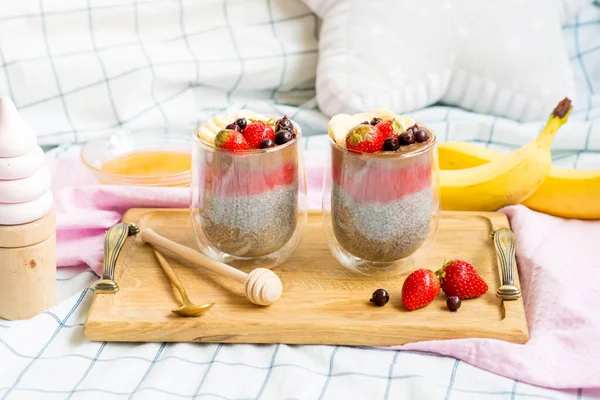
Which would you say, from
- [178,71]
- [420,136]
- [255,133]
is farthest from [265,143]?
[178,71]

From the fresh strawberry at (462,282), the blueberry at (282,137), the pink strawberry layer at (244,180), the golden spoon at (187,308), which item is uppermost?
the blueberry at (282,137)

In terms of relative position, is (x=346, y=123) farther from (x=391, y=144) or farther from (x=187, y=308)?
(x=187, y=308)

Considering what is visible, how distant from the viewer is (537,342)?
1138mm

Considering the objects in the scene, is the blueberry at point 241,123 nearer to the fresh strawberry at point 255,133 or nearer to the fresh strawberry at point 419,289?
the fresh strawberry at point 255,133

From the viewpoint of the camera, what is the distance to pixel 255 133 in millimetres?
1226

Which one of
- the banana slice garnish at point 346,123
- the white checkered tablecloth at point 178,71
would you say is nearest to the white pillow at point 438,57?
the white checkered tablecloth at point 178,71

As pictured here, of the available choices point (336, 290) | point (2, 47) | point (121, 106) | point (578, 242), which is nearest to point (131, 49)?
point (121, 106)

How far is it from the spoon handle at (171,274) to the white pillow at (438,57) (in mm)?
721

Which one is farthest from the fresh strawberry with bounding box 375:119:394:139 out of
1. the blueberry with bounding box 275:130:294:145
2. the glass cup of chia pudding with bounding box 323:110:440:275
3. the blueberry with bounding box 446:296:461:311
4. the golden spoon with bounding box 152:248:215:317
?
the golden spoon with bounding box 152:248:215:317

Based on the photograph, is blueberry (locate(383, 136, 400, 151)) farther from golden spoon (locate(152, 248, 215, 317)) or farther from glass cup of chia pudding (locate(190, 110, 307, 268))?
golden spoon (locate(152, 248, 215, 317))

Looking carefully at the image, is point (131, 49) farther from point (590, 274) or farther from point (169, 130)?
point (590, 274)

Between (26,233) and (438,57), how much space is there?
3.60 ft

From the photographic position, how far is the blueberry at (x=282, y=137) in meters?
1.23

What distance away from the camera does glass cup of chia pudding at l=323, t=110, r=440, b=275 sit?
119 centimetres
